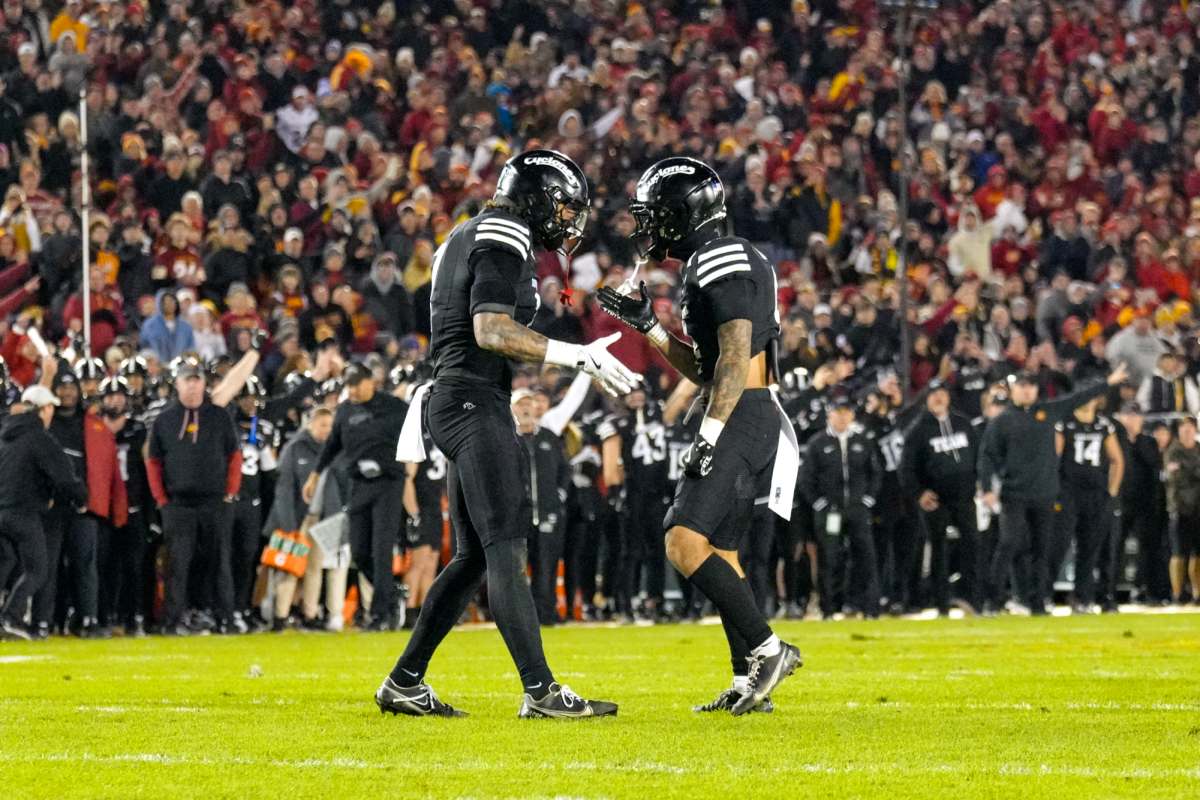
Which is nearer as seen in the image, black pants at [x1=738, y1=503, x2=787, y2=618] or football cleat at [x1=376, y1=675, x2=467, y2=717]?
football cleat at [x1=376, y1=675, x2=467, y2=717]

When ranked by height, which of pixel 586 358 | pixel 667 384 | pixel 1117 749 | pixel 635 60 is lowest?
pixel 1117 749

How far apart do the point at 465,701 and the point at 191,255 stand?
34.6ft

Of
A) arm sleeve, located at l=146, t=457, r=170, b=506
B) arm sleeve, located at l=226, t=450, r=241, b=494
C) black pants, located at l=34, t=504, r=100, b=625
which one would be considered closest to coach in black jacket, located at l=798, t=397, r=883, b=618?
arm sleeve, located at l=226, t=450, r=241, b=494

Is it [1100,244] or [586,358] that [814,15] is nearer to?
[1100,244]

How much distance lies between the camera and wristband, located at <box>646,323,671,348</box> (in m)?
6.86

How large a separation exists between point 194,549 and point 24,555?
4.75 ft

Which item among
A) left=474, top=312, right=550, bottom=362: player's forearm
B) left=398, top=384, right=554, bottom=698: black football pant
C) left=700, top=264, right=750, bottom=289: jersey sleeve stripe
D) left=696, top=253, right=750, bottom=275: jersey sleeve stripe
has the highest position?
left=696, top=253, right=750, bottom=275: jersey sleeve stripe

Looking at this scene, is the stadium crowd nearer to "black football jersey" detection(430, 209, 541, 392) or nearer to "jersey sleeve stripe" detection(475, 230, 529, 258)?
"black football jersey" detection(430, 209, 541, 392)

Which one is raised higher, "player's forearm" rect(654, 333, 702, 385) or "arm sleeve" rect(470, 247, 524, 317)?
"arm sleeve" rect(470, 247, 524, 317)

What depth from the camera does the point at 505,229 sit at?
669 cm

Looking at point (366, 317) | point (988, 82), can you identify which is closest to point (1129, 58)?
point (988, 82)

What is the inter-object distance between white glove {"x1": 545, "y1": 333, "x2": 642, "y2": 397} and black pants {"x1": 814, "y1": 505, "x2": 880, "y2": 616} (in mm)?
9748

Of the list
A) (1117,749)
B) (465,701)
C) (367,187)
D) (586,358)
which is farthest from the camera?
(367,187)

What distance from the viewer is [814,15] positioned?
1053 inches
